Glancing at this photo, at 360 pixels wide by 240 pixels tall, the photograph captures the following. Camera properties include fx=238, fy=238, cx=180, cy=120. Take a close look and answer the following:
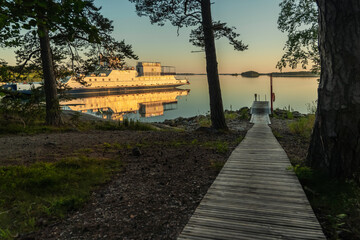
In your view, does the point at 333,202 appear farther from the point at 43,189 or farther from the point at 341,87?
the point at 43,189

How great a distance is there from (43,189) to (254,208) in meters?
3.17

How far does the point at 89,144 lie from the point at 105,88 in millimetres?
52136

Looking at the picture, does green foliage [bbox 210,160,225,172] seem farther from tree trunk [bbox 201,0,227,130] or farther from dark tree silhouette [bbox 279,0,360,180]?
tree trunk [bbox 201,0,227,130]

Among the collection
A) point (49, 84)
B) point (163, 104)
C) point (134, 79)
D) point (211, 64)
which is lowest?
point (163, 104)

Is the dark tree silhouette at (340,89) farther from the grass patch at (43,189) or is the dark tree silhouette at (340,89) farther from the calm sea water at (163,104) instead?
the calm sea water at (163,104)

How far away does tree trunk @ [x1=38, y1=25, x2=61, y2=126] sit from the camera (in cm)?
948

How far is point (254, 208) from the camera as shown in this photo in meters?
3.03

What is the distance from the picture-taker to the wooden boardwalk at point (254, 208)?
2516mm

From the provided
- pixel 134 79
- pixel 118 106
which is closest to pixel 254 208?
pixel 118 106

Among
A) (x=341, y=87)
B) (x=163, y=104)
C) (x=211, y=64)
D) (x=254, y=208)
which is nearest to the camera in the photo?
(x=254, y=208)

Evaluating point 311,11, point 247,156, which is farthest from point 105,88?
point 247,156

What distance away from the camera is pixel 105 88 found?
56.1 meters

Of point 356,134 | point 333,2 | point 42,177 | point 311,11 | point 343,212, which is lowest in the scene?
point 343,212

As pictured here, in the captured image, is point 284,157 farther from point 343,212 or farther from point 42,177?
point 42,177
